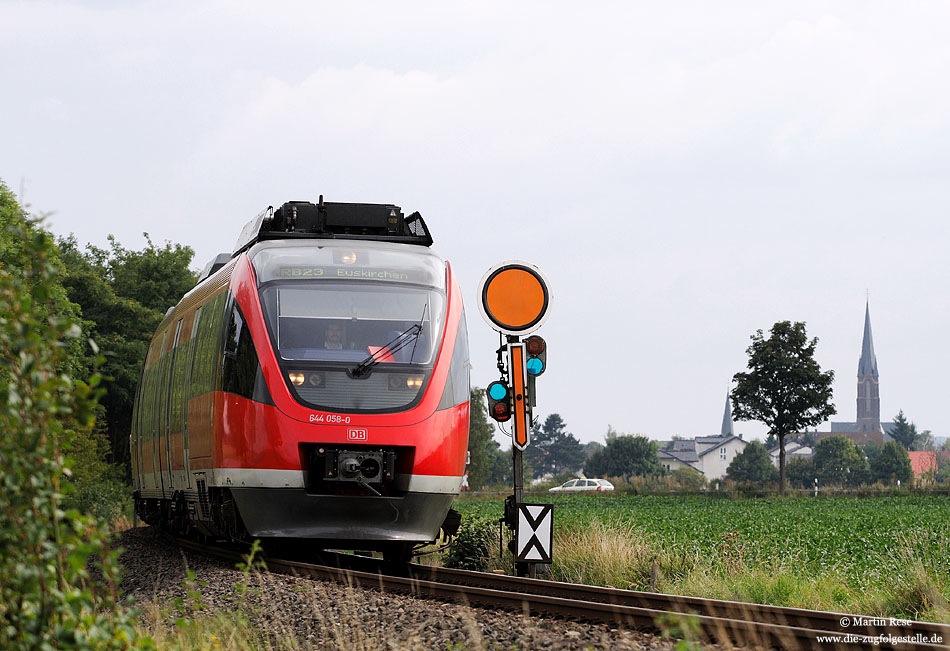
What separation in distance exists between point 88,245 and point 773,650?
181 feet

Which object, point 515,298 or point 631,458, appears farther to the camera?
point 631,458

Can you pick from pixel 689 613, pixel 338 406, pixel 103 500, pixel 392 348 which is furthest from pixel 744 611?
pixel 103 500

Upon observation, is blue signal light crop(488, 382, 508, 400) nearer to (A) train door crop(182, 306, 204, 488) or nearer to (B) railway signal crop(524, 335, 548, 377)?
(B) railway signal crop(524, 335, 548, 377)

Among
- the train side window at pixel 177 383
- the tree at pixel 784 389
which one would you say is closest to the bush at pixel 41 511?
the train side window at pixel 177 383

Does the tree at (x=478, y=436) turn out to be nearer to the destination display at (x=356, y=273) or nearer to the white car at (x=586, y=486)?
the white car at (x=586, y=486)

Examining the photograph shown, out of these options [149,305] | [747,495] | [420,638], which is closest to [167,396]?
[420,638]

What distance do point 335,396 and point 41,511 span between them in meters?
7.61

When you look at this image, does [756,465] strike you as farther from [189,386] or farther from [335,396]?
[335,396]

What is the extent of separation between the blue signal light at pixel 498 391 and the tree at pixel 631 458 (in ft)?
457

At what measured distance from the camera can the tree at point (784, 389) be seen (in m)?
68.2

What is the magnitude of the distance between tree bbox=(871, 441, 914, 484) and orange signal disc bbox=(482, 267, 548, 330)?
129m

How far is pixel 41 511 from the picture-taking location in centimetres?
486

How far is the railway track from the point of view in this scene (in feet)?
22.8

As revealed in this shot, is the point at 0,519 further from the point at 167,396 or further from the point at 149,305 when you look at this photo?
the point at 149,305
